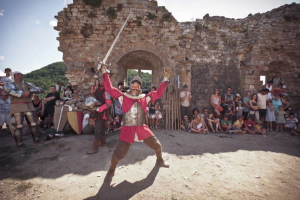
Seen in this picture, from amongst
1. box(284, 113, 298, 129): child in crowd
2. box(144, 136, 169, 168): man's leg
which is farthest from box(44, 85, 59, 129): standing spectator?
box(284, 113, 298, 129): child in crowd

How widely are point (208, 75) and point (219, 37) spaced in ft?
6.59

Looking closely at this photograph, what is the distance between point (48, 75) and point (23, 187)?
2886cm

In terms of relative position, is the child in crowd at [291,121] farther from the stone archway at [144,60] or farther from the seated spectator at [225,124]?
the stone archway at [144,60]

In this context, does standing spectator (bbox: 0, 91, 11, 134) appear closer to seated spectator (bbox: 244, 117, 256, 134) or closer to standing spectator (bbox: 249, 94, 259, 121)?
seated spectator (bbox: 244, 117, 256, 134)

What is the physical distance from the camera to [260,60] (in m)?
6.78

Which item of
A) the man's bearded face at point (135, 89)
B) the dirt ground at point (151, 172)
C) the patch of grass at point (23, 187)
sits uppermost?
the man's bearded face at point (135, 89)

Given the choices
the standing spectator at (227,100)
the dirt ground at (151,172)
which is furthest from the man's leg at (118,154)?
the standing spectator at (227,100)

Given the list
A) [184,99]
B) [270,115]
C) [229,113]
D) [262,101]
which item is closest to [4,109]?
[184,99]

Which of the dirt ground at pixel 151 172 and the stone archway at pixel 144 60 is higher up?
the stone archway at pixel 144 60

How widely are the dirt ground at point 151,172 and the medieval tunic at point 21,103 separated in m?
1.01

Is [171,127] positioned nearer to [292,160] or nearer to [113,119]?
[113,119]

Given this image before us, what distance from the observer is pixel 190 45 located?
21.7 ft

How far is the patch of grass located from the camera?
7.13 feet

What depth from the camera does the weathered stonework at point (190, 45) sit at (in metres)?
5.96
